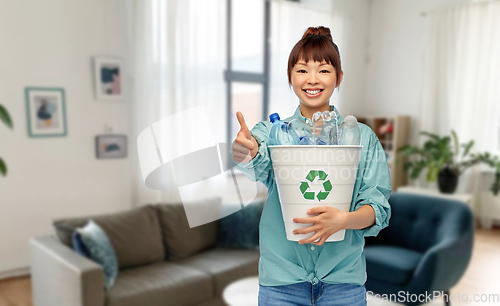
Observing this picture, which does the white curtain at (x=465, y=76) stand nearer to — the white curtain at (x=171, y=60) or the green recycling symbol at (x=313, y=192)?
the white curtain at (x=171, y=60)

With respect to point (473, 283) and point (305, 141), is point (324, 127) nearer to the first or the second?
point (305, 141)

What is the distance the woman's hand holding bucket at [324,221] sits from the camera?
0.53 meters

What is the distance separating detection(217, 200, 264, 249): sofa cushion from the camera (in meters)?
2.75

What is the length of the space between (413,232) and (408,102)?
2.88 m

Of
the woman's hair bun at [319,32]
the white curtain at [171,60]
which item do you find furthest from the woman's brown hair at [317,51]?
the white curtain at [171,60]

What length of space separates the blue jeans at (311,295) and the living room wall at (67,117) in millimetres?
3122

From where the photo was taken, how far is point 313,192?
1.77ft

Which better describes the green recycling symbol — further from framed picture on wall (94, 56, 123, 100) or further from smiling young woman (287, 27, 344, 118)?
framed picture on wall (94, 56, 123, 100)

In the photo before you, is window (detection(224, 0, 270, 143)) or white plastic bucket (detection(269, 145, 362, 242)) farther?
window (detection(224, 0, 270, 143))

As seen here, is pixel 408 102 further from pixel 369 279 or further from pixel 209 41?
pixel 369 279

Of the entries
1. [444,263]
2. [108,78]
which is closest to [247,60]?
[108,78]

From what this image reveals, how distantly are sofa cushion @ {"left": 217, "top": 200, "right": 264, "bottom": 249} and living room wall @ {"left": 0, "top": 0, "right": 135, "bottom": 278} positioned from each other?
4.40 feet

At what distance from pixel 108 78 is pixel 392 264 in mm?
2772

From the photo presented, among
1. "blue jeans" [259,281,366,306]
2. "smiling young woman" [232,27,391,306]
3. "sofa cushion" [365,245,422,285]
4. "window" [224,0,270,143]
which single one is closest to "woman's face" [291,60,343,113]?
"smiling young woman" [232,27,391,306]
